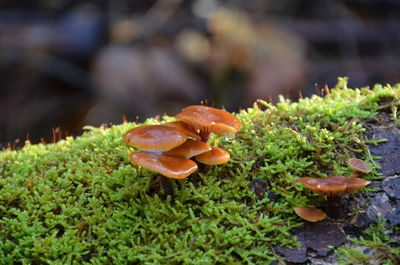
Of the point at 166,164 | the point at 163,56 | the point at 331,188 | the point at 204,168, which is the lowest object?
the point at 331,188

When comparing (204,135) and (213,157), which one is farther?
(204,135)

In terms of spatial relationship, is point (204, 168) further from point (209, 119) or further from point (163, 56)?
point (163, 56)

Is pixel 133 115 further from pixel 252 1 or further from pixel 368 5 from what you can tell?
pixel 368 5

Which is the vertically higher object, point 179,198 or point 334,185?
point 179,198

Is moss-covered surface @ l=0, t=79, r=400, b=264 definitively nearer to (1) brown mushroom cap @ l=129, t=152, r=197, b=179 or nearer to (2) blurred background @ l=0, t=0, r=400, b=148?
(1) brown mushroom cap @ l=129, t=152, r=197, b=179

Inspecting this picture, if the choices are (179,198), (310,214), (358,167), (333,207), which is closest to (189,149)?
(179,198)

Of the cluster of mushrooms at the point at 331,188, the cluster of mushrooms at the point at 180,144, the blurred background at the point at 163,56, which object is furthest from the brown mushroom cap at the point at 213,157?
the blurred background at the point at 163,56

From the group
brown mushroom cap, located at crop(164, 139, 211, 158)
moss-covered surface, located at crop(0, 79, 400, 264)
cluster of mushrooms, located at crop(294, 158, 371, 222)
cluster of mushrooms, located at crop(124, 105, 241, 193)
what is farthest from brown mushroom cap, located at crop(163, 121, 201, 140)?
cluster of mushrooms, located at crop(294, 158, 371, 222)
